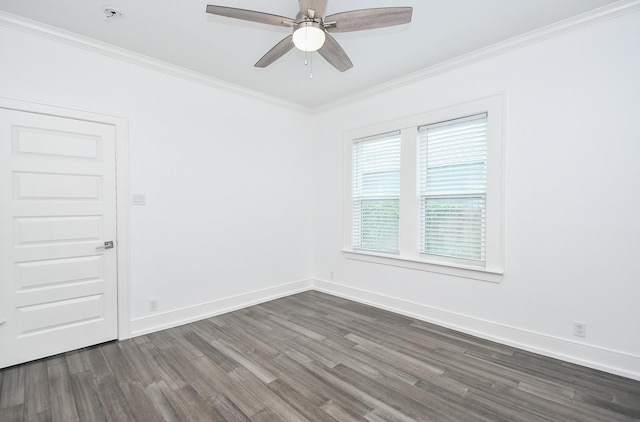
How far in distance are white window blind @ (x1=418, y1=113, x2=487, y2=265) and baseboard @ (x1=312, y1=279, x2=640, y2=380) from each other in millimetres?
669

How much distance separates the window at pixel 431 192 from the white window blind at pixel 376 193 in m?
0.01

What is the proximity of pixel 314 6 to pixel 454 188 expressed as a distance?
240 centimetres

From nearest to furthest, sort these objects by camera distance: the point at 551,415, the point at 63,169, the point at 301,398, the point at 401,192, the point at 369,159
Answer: the point at 551,415
the point at 301,398
the point at 63,169
the point at 401,192
the point at 369,159

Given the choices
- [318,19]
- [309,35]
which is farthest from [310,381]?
[318,19]

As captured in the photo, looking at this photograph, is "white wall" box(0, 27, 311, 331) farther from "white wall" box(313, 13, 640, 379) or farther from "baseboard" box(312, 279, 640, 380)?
"white wall" box(313, 13, 640, 379)

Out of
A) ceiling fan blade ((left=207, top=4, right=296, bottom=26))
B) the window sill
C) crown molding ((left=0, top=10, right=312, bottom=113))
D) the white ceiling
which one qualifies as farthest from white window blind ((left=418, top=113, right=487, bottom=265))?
crown molding ((left=0, top=10, right=312, bottom=113))

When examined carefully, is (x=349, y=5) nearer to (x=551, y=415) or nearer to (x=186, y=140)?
(x=186, y=140)

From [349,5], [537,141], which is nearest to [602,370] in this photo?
[537,141]

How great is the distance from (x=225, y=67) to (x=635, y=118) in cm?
392

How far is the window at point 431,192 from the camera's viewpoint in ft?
10.1

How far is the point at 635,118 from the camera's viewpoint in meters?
2.36

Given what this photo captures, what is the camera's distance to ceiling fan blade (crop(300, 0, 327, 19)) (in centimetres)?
188

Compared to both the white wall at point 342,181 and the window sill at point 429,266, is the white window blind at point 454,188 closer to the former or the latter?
the window sill at point 429,266

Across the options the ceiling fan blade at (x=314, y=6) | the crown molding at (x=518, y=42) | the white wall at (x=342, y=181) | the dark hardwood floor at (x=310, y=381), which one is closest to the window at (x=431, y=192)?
the white wall at (x=342, y=181)
